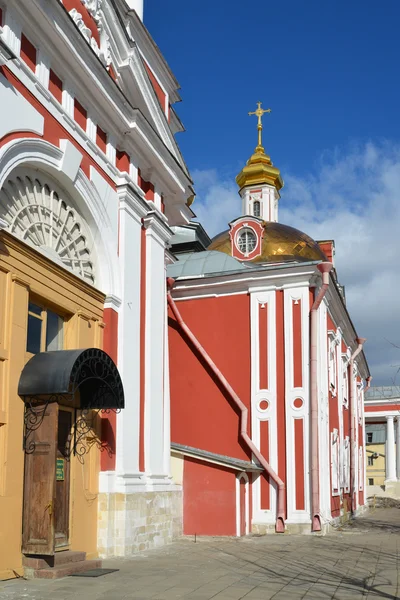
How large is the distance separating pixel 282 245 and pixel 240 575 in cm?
1524

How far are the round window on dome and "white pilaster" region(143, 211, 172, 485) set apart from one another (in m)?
8.83

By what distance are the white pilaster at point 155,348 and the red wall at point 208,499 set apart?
6.27 feet

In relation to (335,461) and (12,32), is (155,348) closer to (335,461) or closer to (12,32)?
(12,32)

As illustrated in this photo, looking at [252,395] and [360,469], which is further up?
[252,395]

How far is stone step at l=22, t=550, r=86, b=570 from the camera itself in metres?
8.73

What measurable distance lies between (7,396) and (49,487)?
48.3 inches

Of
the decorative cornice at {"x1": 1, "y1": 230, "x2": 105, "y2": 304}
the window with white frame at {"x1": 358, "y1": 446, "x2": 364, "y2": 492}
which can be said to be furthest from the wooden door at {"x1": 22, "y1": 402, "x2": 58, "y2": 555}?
the window with white frame at {"x1": 358, "y1": 446, "x2": 364, "y2": 492}

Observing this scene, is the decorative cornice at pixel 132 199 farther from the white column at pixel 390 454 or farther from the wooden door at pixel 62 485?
the white column at pixel 390 454

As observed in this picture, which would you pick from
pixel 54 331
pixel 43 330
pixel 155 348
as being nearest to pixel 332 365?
pixel 155 348

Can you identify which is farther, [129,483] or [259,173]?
[259,173]

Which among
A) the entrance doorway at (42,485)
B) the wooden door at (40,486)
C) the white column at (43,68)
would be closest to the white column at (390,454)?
the entrance doorway at (42,485)

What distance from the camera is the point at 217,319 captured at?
17.5 metres

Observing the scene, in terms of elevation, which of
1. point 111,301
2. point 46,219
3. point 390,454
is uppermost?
point 46,219

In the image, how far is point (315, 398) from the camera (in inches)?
621
